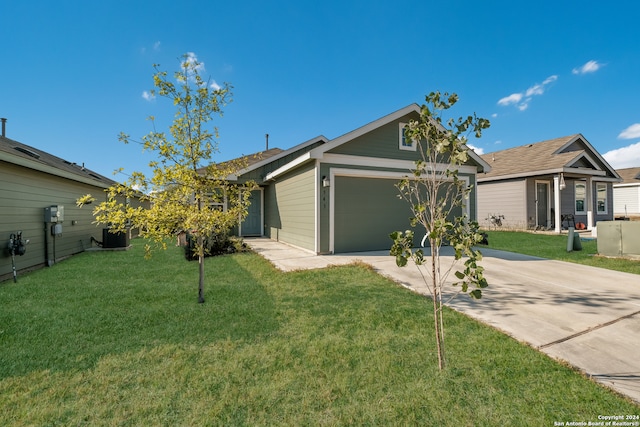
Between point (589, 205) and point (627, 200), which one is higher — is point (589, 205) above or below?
below

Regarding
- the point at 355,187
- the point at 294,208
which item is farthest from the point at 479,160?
the point at 294,208

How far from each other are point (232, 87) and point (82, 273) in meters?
5.43

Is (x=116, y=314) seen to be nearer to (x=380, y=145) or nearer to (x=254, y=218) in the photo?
(x=380, y=145)

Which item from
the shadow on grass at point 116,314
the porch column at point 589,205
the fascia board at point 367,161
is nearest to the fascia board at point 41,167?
the shadow on grass at point 116,314

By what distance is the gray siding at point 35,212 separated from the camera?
224 inches

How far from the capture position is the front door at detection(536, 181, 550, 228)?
47.2ft

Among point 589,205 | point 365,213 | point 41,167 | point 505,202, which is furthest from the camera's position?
point 505,202

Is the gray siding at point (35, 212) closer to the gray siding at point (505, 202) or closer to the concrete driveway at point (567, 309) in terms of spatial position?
the concrete driveway at point (567, 309)

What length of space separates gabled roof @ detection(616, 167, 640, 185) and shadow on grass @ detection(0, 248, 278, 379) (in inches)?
1168

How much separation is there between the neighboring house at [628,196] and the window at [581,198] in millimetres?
11101

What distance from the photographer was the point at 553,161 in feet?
43.3

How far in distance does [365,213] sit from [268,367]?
646 centimetres

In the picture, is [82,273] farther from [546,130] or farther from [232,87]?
[546,130]

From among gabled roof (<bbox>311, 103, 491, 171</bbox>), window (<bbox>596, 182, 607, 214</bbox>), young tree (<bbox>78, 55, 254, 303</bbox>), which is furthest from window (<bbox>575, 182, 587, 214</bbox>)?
young tree (<bbox>78, 55, 254, 303</bbox>)
